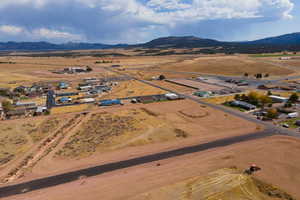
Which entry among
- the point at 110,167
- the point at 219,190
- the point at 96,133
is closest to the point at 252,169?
the point at 219,190

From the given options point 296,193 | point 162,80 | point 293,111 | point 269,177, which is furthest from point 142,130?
point 162,80

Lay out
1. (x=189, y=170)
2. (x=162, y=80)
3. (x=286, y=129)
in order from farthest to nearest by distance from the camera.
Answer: (x=162, y=80)
(x=286, y=129)
(x=189, y=170)

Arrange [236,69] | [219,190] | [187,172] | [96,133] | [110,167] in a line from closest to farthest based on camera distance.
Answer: [219,190]
[187,172]
[110,167]
[96,133]
[236,69]

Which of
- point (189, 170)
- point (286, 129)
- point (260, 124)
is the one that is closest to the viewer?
point (189, 170)

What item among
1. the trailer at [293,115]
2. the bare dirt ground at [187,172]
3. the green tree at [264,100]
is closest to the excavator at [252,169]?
the bare dirt ground at [187,172]

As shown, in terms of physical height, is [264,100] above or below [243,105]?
above

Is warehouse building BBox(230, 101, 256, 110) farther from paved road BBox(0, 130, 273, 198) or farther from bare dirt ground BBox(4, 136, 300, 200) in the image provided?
bare dirt ground BBox(4, 136, 300, 200)

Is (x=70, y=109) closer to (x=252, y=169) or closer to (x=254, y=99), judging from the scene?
(x=252, y=169)

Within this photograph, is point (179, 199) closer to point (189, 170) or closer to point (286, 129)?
point (189, 170)
